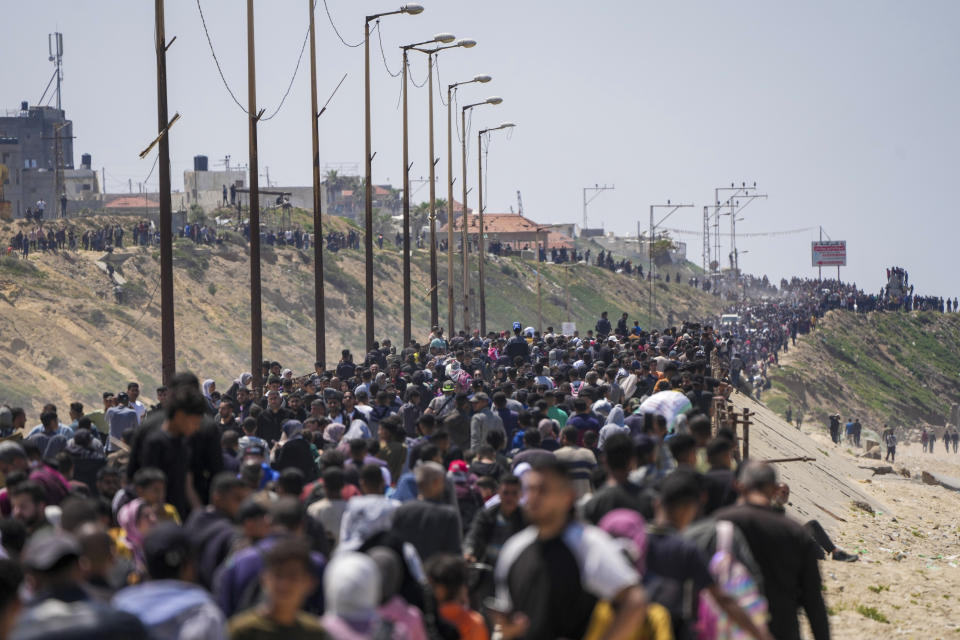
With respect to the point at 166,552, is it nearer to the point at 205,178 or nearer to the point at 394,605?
the point at 394,605

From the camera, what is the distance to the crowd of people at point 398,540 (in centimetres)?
575

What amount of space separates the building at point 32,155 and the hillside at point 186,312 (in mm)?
11846

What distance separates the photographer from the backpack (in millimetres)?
6523

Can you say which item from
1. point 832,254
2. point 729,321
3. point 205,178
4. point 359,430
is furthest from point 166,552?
point 832,254

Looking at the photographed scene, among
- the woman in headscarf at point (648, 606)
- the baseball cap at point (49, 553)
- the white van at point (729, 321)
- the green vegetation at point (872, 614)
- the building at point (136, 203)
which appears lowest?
the white van at point (729, 321)

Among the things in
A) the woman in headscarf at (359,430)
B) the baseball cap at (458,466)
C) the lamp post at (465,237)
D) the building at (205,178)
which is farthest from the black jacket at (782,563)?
the building at (205,178)

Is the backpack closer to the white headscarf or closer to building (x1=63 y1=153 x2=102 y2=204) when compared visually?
the white headscarf

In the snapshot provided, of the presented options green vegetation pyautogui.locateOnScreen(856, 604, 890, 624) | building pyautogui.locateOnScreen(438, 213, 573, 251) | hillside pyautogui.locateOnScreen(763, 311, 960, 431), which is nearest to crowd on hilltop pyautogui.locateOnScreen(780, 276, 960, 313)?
hillside pyautogui.locateOnScreen(763, 311, 960, 431)

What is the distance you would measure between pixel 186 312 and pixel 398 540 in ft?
188

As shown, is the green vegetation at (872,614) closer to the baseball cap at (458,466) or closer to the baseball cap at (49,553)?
the baseball cap at (458,466)

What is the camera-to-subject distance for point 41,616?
16.9ft

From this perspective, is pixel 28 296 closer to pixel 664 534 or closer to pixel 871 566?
pixel 871 566

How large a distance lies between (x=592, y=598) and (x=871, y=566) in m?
13.7

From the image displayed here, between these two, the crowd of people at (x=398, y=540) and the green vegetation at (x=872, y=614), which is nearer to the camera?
the crowd of people at (x=398, y=540)
